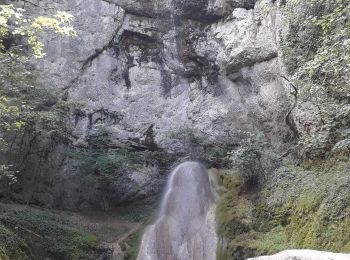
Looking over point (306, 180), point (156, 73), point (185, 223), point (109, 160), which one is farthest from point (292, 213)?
point (156, 73)

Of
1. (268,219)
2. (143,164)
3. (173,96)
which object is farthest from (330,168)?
(173,96)

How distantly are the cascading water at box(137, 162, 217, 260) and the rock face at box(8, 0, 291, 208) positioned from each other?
86.9 inches

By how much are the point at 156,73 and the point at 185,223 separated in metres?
8.70

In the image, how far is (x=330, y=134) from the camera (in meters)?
9.41

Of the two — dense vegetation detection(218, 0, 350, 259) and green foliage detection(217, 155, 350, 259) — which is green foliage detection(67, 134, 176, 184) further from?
green foliage detection(217, 155, 350, 259)

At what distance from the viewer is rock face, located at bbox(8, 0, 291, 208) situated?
15.8m

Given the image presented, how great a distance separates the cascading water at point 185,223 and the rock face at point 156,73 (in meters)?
2.21

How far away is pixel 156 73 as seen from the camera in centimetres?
1816

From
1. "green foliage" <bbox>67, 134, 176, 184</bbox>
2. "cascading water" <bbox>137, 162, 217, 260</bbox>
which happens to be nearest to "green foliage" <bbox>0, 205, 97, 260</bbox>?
"cascading water" <bbox>137, 162, 217, 260</bbox>

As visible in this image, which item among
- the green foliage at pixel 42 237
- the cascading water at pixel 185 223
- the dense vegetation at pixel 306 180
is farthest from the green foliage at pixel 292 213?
the green foliage at pixel 42 237

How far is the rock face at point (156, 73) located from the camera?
1577 cm

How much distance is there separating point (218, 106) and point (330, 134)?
308 inches

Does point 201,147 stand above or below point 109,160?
above

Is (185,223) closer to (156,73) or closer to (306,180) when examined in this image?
(306,180)
